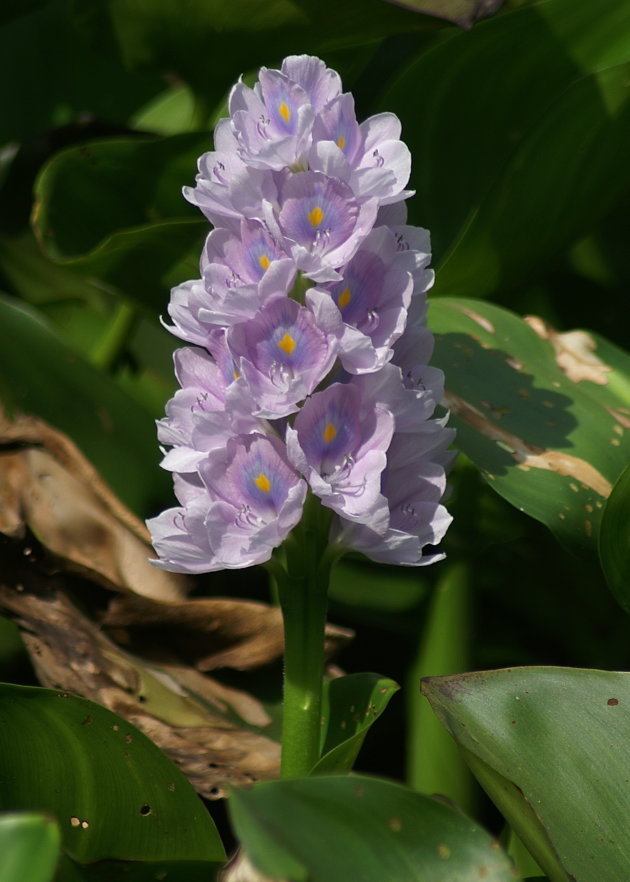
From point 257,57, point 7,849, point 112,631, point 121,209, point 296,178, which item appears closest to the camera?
point 7,849

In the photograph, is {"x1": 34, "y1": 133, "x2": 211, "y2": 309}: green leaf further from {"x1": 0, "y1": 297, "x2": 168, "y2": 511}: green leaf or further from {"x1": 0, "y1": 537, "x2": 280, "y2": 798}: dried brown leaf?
{"x1": 0, "y1": 537, "x2": 280, "y2": 798}: dried brown leaf

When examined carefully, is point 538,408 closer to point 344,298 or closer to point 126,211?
point 344,298

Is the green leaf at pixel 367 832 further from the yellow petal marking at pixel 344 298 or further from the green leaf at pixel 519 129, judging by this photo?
the green leaf at pixel 519 129

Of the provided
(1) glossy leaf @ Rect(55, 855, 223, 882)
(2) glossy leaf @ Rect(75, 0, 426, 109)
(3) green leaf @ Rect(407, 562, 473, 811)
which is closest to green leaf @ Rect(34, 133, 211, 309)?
(2) glossy leaf @ Rect(75, 0, 426, 109)

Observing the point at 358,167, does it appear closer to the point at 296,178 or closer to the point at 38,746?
the point at 296,178

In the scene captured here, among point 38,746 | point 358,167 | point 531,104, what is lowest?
point 38,746

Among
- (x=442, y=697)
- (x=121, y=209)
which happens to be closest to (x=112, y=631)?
(x=442, y=697)

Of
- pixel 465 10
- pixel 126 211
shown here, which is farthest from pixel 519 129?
pixel 126 211
